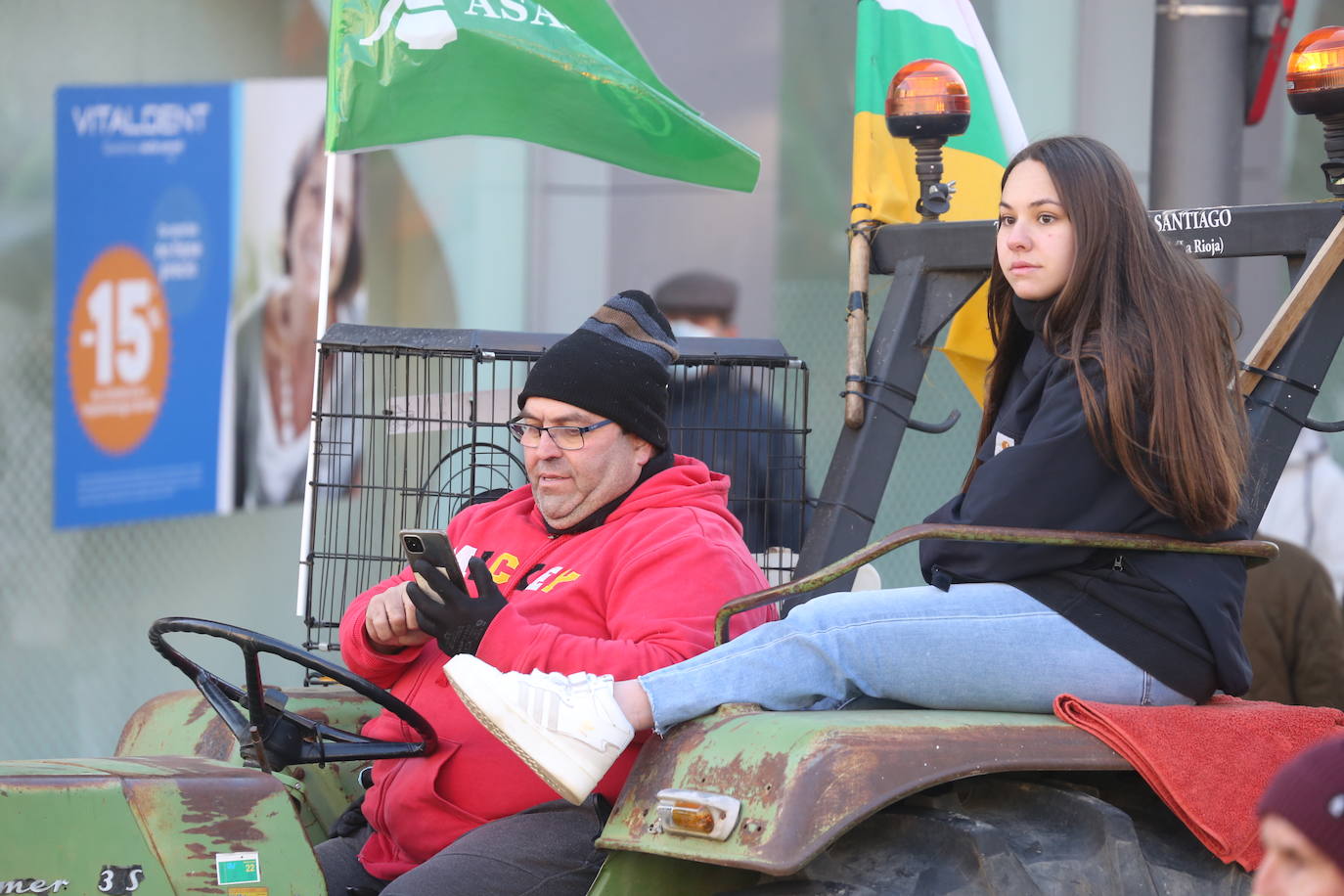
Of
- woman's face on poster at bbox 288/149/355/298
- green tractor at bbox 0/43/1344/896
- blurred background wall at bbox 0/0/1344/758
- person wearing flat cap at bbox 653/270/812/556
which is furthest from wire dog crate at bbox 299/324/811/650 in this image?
woman's face on poster at bbox 288/149/355/298

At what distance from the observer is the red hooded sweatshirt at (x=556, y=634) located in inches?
117

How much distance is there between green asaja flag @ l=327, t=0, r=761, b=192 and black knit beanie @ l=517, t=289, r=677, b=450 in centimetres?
139

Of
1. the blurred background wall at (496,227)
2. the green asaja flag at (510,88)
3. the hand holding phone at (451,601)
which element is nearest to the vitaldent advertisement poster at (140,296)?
the blurred background wall at (496,227)

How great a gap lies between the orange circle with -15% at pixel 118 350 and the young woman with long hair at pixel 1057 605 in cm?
404

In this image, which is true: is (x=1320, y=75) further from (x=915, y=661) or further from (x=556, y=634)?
(x=556, y=634)

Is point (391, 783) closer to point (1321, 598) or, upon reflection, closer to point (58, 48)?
point (1321, 598)

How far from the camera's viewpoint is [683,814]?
251cm

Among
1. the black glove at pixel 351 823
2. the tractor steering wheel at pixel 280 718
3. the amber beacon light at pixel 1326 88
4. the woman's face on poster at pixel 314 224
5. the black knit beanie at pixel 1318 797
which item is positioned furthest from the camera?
the woman's face on poster at pixel 314 224

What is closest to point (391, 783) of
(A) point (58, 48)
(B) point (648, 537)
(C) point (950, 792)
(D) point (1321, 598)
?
(B) point (648, 537)

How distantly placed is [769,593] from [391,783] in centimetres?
92

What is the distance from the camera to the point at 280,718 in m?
3.12

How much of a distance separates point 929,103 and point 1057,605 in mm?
1590

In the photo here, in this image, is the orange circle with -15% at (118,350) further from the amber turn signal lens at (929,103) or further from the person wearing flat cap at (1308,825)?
the person wearing flat cap at (1308,825)

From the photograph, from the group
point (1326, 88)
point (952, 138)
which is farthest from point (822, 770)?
point (952, 138)
